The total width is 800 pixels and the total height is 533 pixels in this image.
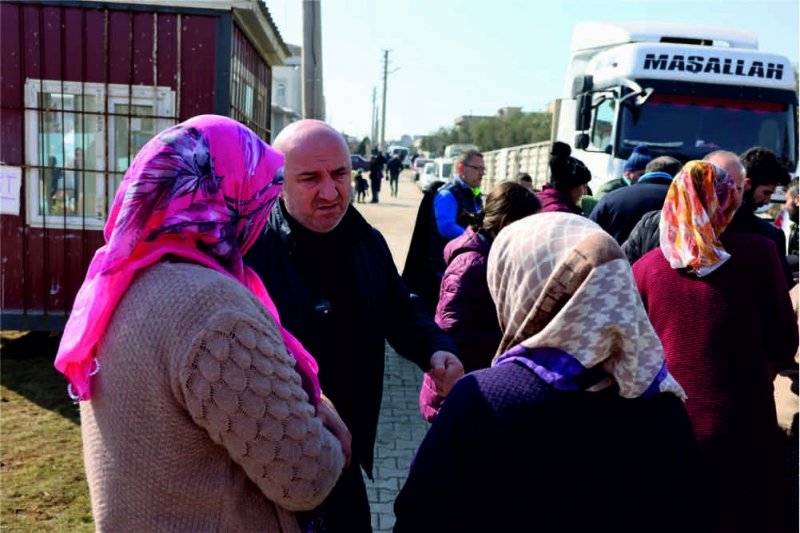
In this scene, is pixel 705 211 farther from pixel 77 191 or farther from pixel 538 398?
pixel 77 191

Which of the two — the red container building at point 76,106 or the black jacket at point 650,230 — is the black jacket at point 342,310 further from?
the red container building at point 76,106

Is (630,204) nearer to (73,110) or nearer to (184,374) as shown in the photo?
(184,374)

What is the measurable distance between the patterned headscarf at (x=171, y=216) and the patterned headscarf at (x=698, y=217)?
185 cm

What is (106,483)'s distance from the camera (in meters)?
1.58

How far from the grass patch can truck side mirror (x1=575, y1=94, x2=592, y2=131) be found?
278 inches

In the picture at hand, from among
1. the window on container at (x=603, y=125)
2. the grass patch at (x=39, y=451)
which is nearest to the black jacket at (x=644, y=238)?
the grass patch at (x=39, y=451)

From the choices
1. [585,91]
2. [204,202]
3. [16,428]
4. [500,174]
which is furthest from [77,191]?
[500,174]

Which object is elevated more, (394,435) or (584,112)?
(584,112)

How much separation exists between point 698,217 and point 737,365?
609 mm

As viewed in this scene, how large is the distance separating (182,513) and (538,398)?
0.81m

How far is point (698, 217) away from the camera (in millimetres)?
2916

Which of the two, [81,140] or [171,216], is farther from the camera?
[81,140]

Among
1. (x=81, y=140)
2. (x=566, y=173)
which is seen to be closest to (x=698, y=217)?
(x=566, y=173)

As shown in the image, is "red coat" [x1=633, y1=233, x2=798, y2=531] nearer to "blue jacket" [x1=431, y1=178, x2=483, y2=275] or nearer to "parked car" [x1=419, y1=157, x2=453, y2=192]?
"blue jacket" [x1=431, y1=178, x2=483, y2=275]
